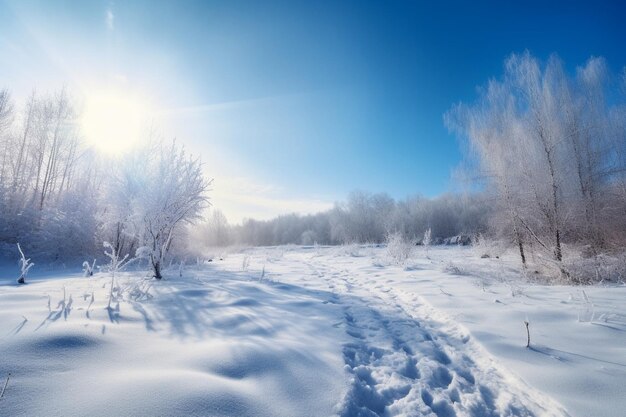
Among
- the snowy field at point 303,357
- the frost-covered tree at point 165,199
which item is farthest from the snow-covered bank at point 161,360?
the frost-covered tree at point 165,199

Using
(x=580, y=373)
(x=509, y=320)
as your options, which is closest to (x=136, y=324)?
(x=580, y=373)

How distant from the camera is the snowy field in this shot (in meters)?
1.98

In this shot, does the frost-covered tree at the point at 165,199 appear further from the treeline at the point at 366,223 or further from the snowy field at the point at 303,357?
the treeline at the point at 366,223

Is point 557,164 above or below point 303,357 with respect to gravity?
Answer: above

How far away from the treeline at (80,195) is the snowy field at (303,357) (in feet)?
10.3

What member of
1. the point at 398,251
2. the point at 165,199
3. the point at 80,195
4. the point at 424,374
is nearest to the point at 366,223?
the point at 398,251

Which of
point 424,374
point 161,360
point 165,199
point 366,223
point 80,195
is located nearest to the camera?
point 161,360

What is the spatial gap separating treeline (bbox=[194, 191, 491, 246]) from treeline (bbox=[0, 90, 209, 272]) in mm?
22831

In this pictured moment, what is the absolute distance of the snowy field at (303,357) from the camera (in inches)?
77.9

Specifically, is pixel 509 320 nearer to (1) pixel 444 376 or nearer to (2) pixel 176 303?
(1) pixel 444 376

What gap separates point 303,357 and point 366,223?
49433mm

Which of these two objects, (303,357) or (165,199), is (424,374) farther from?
(165,199)

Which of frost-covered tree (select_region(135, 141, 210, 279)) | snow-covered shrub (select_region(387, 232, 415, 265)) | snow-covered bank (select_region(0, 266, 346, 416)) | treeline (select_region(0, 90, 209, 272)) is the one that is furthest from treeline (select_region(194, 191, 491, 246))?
snow-covered bank (select_region(0, 266, 346, 416))

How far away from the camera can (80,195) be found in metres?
16.4
